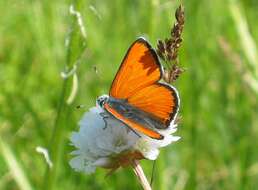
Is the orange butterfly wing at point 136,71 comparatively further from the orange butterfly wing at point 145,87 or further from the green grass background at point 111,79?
the green grass background at point 111,79

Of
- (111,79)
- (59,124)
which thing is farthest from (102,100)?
(111,79)

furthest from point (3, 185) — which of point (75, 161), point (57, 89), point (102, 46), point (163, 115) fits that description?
point (163, 115)

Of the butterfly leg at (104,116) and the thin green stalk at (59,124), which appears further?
the thin green stalk at (59,124)

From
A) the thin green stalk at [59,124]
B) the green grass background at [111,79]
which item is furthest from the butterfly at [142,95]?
the green grass background at [111,79]

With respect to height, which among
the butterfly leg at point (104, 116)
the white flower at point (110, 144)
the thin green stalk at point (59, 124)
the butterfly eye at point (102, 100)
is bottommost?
the thin green stalk at point (59, 124)

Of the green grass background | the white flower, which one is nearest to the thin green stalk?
the green grass background

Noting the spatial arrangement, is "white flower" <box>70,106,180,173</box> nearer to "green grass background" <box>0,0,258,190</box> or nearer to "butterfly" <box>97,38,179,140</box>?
"butterfly" <box>97,38,179,140</box>

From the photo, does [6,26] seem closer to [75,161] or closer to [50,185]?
[50,185]
